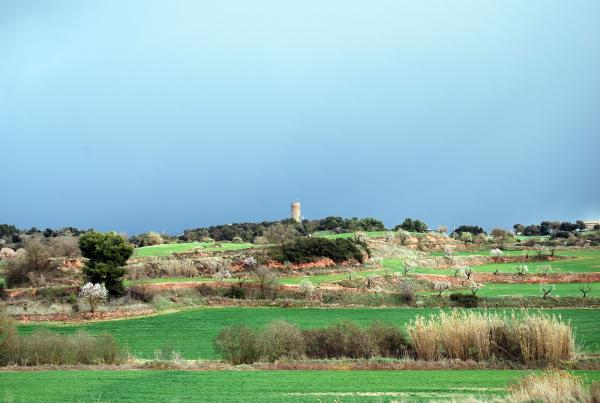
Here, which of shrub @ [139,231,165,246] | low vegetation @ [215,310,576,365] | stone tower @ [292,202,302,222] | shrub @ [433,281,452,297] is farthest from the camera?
stone tower @ [292,202,302,222]

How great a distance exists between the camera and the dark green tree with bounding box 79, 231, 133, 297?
149 ft

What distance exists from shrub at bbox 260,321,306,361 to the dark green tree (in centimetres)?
2562

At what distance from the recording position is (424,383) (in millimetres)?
17531

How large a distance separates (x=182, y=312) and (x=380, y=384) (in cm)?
2414

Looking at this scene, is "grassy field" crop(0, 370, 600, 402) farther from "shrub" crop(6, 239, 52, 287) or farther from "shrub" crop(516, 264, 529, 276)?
"shrub" crop(6, 239, 52, 287)

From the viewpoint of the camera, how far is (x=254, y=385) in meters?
17.6

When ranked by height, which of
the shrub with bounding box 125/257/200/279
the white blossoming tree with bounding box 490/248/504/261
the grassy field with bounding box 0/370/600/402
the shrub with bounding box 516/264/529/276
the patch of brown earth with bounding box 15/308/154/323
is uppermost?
the white blossoming tree with bounding box 490/248/504/261

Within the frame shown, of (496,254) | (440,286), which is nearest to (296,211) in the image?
(496,254)

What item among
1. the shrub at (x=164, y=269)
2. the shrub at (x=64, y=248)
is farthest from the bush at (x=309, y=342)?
the shrub at (x=64, y=248)

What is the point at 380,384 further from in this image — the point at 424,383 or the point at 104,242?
the point at 104,242

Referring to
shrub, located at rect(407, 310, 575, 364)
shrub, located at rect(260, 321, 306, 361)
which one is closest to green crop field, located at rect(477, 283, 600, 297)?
shrub, located at rect(407, 310, 575, 364)

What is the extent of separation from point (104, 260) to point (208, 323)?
47.5 feet

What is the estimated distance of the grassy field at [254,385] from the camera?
15680mm

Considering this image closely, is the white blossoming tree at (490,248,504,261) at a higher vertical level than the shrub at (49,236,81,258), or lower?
lower
